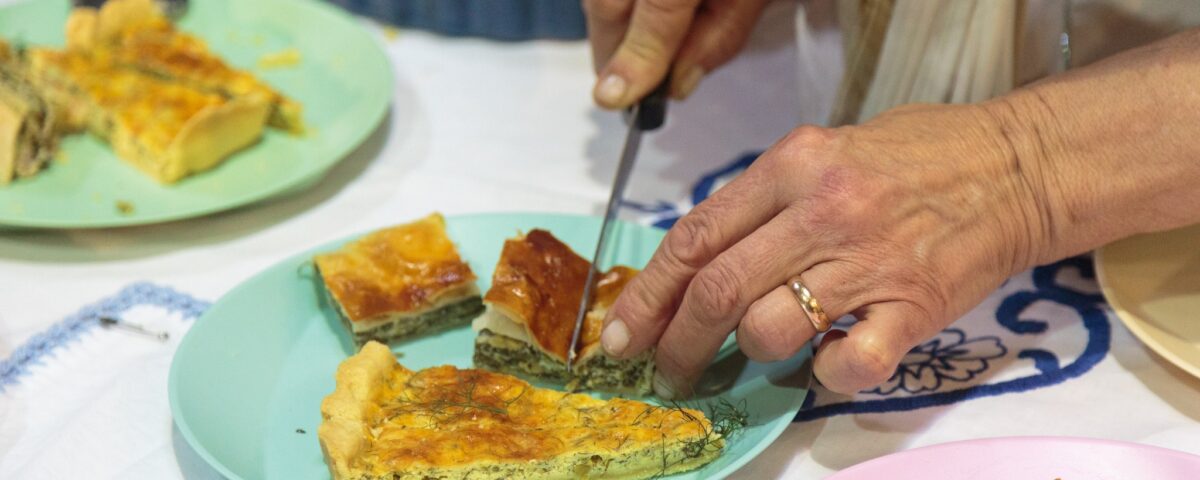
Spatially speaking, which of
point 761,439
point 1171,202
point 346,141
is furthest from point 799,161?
point 346,141

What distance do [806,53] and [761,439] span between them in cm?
155

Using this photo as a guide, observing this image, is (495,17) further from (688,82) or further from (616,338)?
(616,338)

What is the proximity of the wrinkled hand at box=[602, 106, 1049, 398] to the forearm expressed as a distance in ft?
0.10

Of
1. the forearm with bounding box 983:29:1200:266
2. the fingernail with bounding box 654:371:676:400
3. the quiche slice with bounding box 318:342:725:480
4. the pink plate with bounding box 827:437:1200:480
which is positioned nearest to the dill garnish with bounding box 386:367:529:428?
the quiche slice with bounding box 318:342:725:480

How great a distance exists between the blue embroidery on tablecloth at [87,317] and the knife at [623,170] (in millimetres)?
846

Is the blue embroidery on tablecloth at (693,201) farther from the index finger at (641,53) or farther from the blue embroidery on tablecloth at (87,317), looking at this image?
the blue embroidery on tablecloth at (87,317)

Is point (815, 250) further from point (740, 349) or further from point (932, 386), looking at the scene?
point (932, 386)

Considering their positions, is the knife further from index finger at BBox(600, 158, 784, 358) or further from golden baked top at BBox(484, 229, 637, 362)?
index finger at BBox(600, 158, 784, 358)

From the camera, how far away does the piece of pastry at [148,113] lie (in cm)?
284

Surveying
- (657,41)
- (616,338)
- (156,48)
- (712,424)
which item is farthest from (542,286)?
(156,48)

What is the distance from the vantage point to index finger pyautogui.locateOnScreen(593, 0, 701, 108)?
2.66m

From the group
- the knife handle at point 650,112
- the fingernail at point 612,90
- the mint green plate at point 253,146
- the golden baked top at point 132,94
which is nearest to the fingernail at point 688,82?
the knife handle at point 650,112

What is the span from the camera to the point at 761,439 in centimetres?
185

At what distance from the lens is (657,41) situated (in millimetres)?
2684
